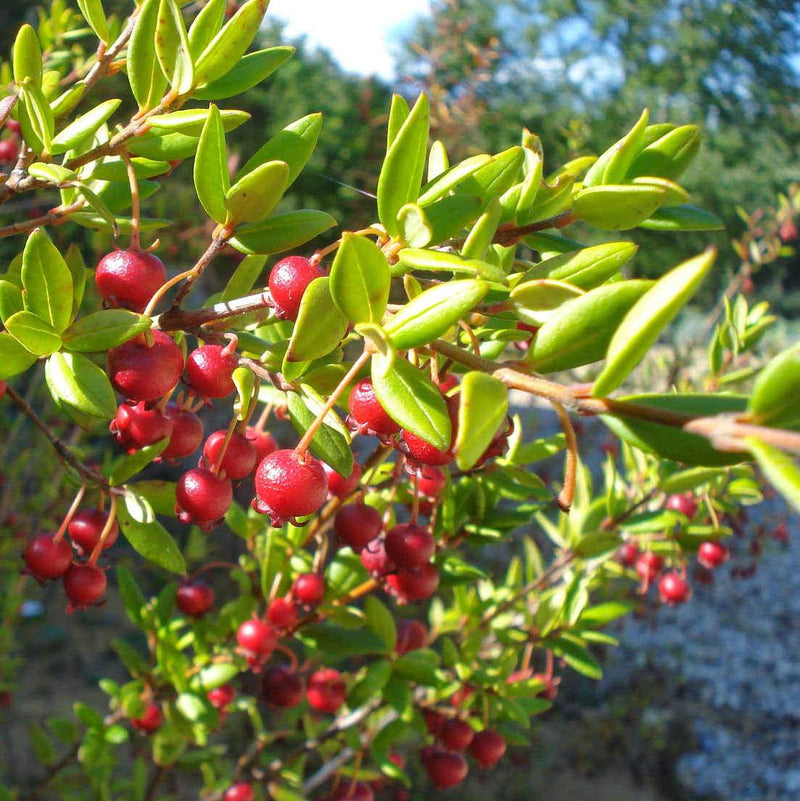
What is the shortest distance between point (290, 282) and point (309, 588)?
694 mm

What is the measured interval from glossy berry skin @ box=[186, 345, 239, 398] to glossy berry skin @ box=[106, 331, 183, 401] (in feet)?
0.05

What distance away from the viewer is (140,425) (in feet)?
2.56

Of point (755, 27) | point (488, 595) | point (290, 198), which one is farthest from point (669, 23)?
point (488, 595)

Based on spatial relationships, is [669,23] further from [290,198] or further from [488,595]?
[488,595]

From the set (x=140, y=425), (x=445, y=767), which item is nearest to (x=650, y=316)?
(x=140, y=425)

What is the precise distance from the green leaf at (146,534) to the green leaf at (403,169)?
44 centimetres

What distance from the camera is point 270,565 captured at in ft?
4.01

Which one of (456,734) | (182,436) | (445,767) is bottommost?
(445,767)

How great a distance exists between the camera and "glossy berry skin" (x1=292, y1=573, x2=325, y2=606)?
1.17 metres

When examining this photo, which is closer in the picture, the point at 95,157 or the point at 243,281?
the point at 95,157

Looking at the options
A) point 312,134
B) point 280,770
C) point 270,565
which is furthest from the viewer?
point 280,770

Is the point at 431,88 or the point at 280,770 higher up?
the point at 431,88

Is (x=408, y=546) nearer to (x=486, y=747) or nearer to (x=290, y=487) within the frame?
(x=290, y=487)

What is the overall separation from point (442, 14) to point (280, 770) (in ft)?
13.7
